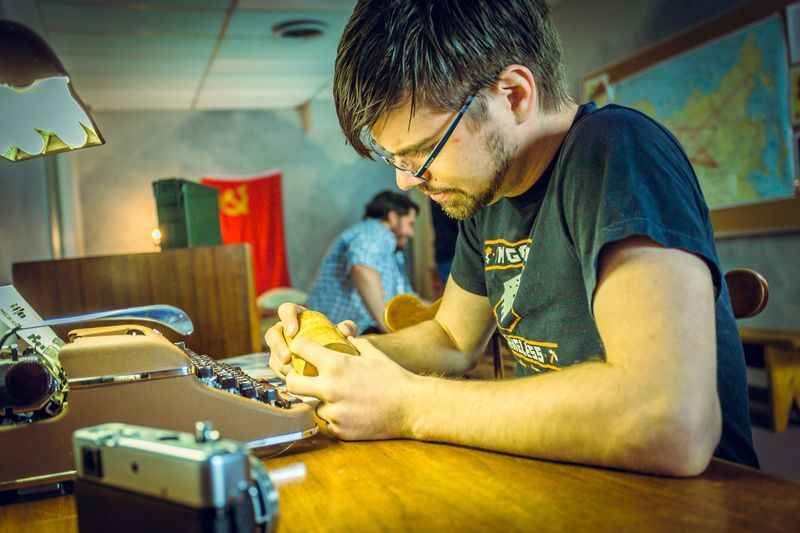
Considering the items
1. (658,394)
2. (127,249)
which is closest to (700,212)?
(658,394)

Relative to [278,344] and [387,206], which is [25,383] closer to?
[278,344]

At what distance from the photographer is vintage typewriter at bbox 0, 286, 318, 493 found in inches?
29.3

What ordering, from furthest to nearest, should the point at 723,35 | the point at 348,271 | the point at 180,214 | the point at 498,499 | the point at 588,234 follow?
the point at 348,271 → the point at 723,35 → the point at 180,214 → the point at 588,234 → the point at 498,499

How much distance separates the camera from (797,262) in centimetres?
325

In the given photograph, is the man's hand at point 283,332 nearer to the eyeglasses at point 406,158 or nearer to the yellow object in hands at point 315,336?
the yellow object in hands at point 315,336

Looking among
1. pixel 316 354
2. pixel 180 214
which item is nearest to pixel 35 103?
pixel 316 354

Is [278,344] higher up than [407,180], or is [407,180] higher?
[407,180]

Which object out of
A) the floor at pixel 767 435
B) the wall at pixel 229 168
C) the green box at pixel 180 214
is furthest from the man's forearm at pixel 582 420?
the wall at pixel 229 168

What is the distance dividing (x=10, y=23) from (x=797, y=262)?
347cm

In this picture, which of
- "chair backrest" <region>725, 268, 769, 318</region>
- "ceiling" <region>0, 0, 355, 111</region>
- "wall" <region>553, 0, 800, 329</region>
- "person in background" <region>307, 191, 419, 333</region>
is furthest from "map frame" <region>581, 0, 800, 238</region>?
"chair backrest" <region>725, 268, 769, 318</region>

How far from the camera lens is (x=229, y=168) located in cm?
726

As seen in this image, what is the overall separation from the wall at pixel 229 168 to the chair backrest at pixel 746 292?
20.1ft

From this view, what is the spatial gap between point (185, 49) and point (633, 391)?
16.5ft

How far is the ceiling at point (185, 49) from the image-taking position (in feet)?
13.6
